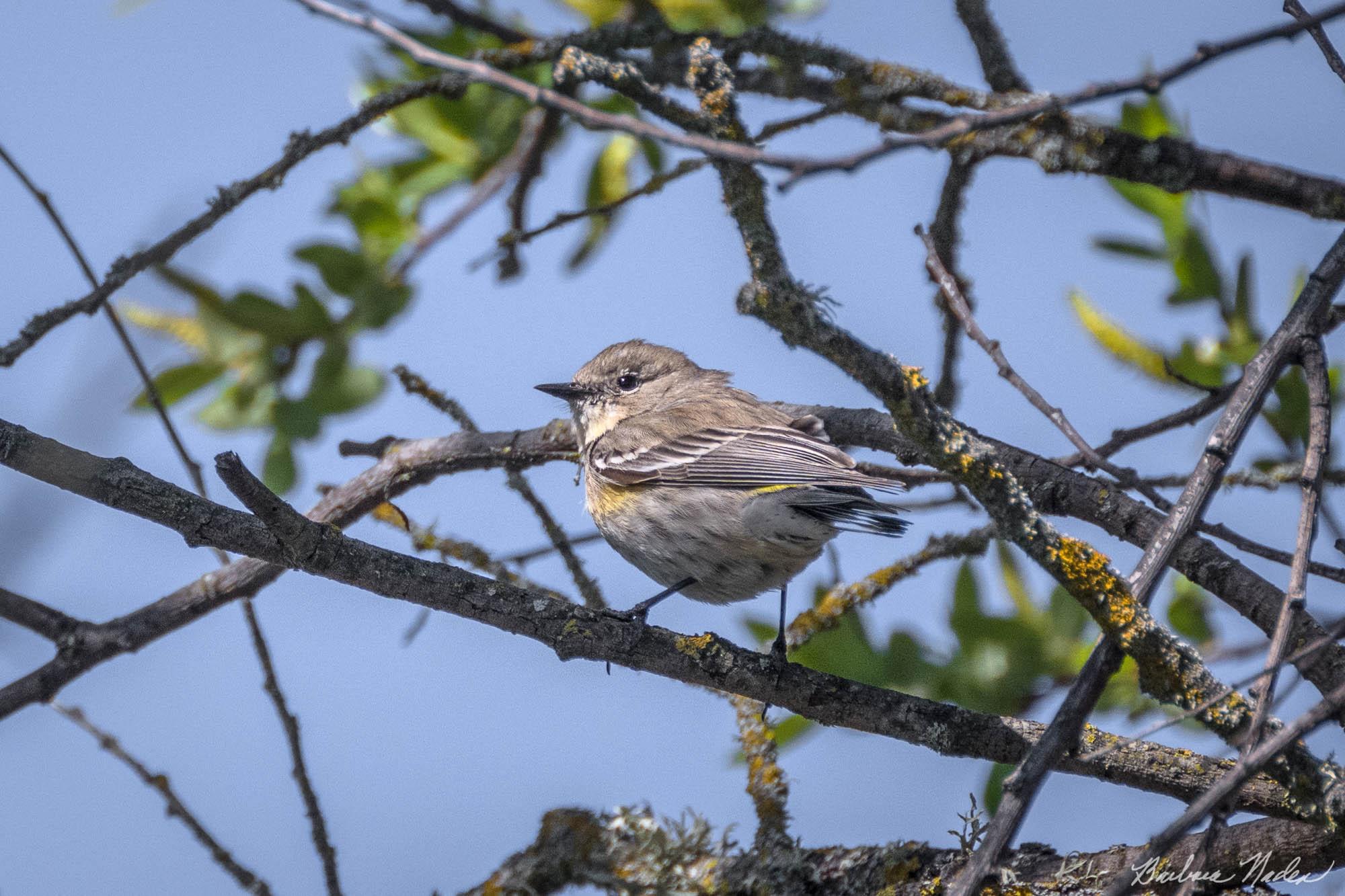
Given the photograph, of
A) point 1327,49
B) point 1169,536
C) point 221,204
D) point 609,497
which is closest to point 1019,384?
point 1169,536

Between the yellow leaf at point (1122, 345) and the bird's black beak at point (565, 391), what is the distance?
8.40 ft

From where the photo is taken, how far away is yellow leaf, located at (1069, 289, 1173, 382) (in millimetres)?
4852

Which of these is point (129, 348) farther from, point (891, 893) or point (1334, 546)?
point (1334, 546)

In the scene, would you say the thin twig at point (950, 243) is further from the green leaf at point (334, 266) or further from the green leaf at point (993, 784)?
the green leaf at point (334, 266)

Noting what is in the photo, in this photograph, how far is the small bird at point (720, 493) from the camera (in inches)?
172

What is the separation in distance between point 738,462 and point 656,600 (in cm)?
71

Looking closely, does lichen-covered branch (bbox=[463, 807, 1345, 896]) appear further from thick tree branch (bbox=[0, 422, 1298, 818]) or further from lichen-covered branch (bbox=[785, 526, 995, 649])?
lichen-covered branch (bbox=[785, 526, 995, 649])

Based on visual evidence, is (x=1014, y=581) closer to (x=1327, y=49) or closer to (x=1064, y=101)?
(x=1327, y=49)

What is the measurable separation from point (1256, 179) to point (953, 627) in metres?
2.10

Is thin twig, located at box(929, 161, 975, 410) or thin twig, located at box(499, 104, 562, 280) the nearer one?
thin twig, located at box(929, 161, 975, 410)

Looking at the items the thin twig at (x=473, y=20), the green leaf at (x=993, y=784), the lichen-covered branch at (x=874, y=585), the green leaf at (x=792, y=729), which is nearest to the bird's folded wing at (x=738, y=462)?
the lichen-covered branch at (x=874, y=585)

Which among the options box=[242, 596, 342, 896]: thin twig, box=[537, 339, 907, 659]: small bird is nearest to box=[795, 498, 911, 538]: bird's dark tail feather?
box=[537, 339, 907, 659]: small bird

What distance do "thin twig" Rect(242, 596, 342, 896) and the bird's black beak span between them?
2171 mm

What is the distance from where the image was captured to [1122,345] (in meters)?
4.91
